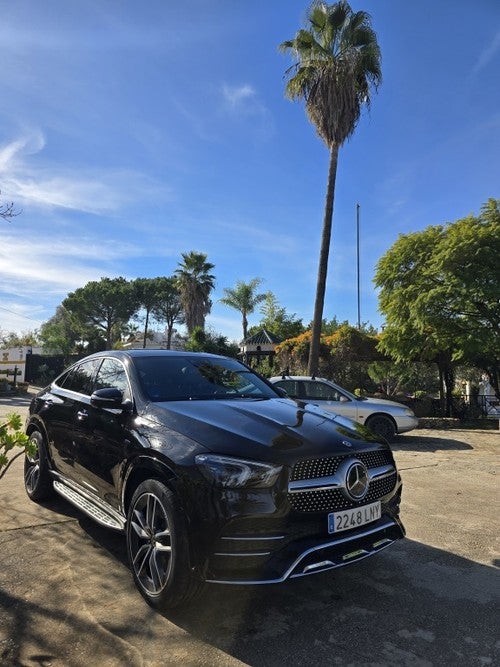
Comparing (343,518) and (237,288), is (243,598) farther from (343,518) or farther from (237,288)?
(237,288)

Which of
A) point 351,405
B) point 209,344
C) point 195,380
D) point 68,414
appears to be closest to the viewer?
point 195,380

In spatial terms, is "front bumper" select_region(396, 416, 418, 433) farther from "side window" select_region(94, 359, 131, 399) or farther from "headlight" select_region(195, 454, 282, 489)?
"headlight" select_region(195, 454, 282, 489)

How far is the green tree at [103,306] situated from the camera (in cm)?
5441

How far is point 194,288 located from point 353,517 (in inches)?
1490

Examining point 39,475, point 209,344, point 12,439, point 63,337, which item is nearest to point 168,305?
point 63,337

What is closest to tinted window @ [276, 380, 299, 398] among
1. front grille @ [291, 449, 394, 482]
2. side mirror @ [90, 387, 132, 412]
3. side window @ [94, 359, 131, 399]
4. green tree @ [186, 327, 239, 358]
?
side window @ [94, 359, 131, 399]

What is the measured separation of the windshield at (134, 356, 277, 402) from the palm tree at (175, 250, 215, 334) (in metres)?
35.7

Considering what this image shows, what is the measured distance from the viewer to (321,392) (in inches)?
426

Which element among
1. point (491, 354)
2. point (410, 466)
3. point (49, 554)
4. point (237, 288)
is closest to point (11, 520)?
point (49, 554)

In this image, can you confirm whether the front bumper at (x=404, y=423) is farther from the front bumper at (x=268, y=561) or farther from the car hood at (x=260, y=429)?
the front bumper at (x=268, y=561)

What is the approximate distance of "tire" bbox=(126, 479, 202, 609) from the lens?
2.77 m

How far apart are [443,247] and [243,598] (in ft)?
44.8

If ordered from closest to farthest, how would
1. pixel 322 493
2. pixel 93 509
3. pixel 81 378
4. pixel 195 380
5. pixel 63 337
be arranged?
pixel 322 493 → pixel 93 509 → pixel 195 380 → pixel 81 378 → pixel 63 337

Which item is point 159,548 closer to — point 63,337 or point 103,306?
point 103,306
